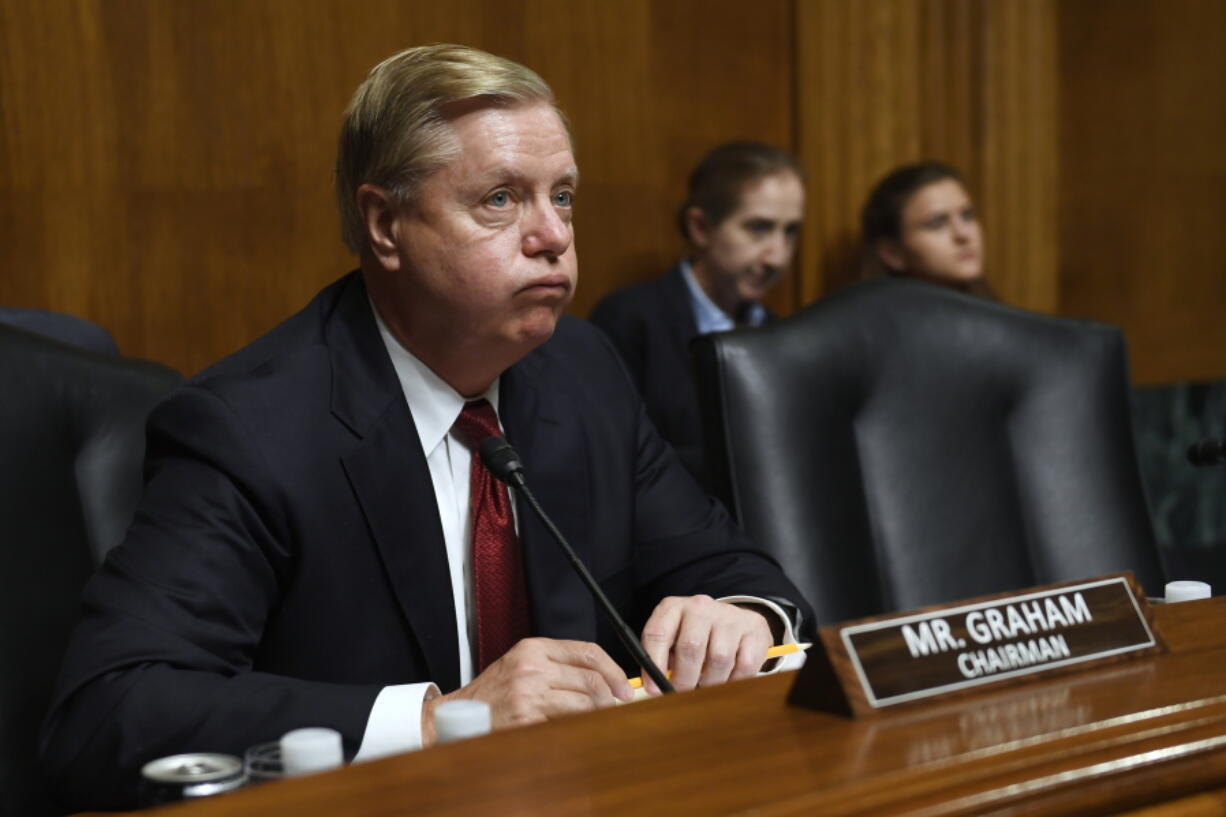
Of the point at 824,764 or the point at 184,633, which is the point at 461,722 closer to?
the point at 824,764

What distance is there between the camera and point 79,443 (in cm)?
158

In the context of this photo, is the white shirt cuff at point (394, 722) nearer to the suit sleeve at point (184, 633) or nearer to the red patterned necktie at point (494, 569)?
the suit sleeve at point (184, 633)

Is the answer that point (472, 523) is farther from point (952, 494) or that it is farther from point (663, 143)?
point (663, 143)

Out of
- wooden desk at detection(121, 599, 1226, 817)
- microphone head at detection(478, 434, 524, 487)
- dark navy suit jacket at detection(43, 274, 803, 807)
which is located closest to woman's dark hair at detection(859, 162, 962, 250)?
dark navy suit jacket at detection(43, 274, 803, 807)

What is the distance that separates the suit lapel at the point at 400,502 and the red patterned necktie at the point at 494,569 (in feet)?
0.17

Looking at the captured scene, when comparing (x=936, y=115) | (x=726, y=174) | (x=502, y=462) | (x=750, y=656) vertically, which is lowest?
(x=750, y=656)

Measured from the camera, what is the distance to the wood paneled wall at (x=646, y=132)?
8.79 feet

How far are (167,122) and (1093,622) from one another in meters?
2.16

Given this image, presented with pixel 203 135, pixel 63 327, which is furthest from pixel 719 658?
pixel 203 135

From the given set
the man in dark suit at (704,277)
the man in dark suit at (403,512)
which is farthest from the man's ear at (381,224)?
the man in dark suit at (704,277)

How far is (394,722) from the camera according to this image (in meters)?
1.29

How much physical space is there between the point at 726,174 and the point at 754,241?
24cm

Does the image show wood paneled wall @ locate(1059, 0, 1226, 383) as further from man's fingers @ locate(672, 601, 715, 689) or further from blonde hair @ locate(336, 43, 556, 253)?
man's fingers @ locate(672, 601, 715, 689)

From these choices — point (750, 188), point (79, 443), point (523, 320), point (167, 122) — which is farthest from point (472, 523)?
point (750, 188)
